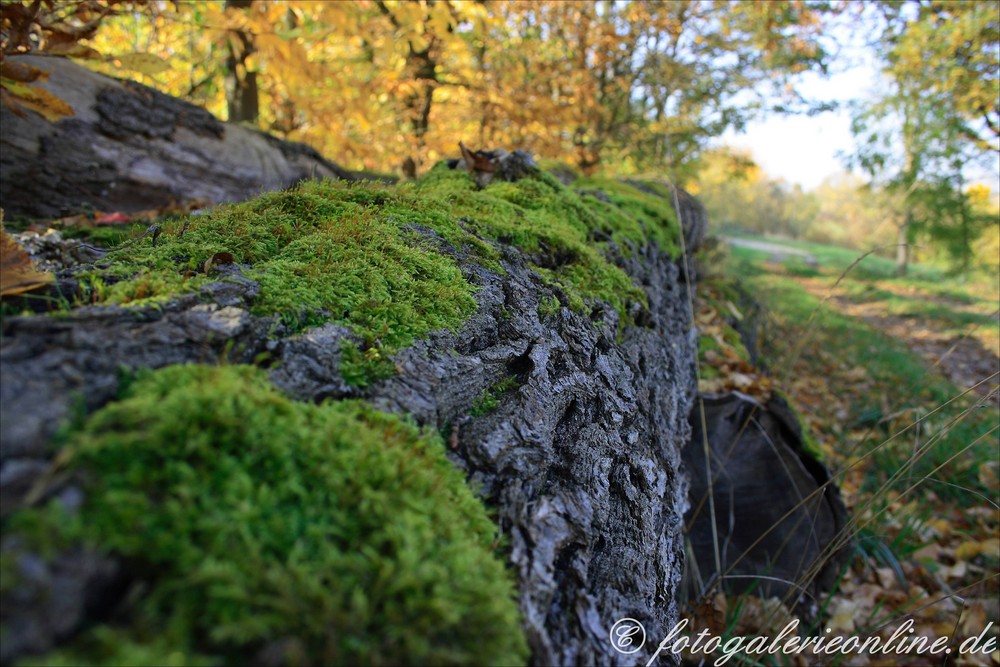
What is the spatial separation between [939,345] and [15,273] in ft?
39.7

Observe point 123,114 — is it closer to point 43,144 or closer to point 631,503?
point 43,144

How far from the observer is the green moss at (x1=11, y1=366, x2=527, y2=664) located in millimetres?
646

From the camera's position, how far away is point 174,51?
7125 millimetres

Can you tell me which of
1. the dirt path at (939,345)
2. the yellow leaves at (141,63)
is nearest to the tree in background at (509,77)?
the yellow leaves at (141,63)

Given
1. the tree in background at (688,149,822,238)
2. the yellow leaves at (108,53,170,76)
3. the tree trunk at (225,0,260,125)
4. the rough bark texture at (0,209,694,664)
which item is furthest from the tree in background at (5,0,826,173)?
the tree in background at (688,149,822,238)

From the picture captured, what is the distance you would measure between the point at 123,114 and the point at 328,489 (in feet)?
11.9

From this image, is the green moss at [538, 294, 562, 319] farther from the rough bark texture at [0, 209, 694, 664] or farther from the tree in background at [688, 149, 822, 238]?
the tree in background at [688, 149, 822, 238]

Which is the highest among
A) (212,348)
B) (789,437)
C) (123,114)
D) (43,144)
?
(123,114)

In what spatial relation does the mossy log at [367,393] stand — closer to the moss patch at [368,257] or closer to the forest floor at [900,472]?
the moss patch at [368,257]

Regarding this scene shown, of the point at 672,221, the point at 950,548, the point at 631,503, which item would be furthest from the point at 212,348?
the point at 950,548

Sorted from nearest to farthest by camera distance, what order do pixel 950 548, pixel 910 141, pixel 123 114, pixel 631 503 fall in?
pixel 631 503 < pixel 123 114 < pixel 950 548 < pixel 910 141

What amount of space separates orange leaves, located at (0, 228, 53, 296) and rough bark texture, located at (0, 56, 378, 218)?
1.87 meters

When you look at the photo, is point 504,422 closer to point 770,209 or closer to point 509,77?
point 509,77

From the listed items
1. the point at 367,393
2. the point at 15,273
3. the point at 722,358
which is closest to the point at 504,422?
the point at 367,393
